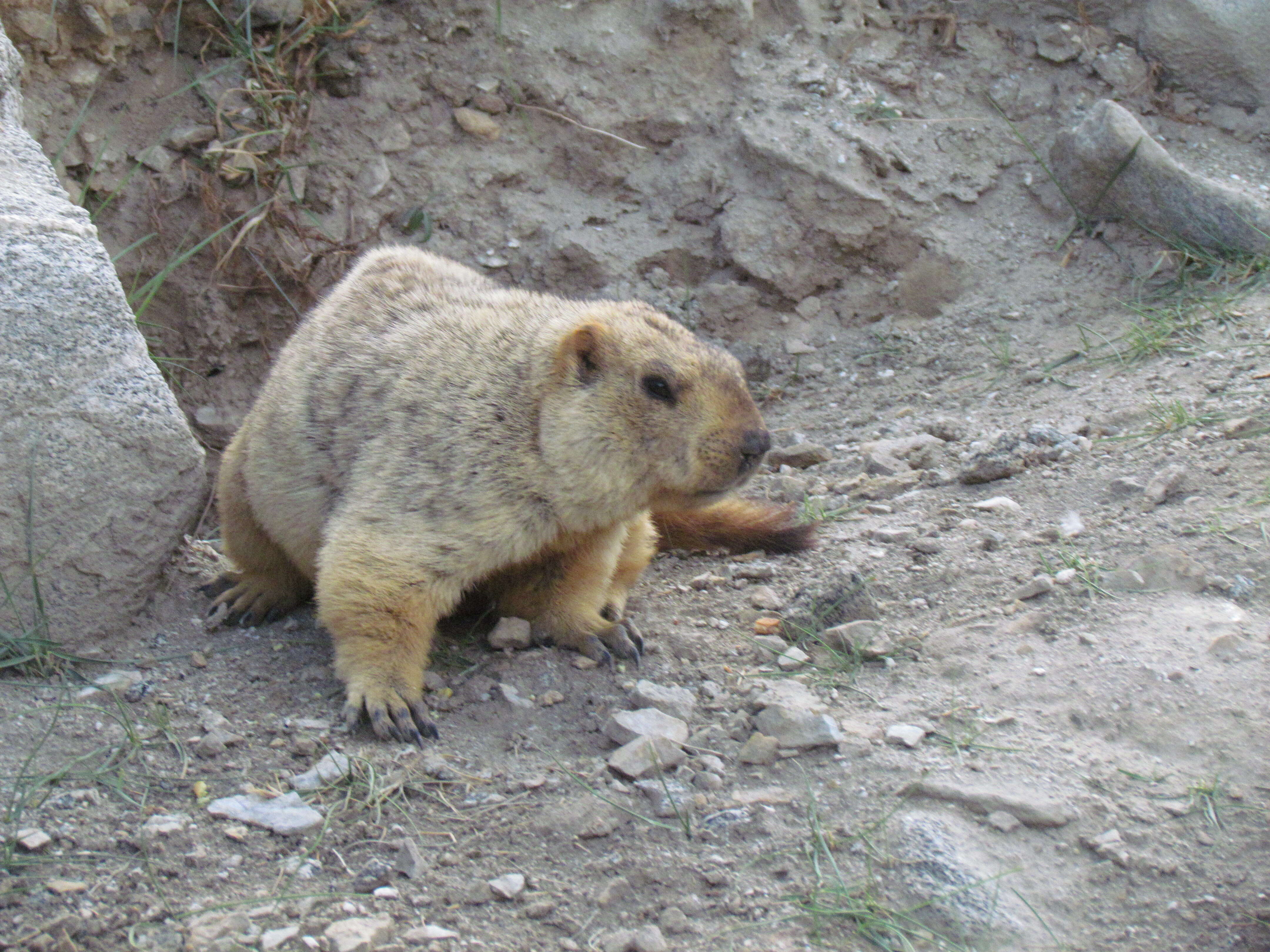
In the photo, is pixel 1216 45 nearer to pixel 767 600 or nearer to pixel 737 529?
pixel 737 529

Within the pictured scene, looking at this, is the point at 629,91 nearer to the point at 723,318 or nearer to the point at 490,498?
the point at 723,318

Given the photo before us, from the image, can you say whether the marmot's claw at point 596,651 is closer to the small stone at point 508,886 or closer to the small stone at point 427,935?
the small stone at point 508,886

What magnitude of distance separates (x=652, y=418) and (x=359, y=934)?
202 centimetres

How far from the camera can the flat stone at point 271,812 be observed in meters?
3.30

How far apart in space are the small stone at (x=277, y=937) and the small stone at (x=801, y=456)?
150 inches

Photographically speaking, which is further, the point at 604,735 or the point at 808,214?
the point at 808,214

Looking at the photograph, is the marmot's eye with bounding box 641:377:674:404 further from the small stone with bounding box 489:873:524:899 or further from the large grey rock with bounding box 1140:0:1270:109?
the large grey rock with bounding box 1140:0:1270:109

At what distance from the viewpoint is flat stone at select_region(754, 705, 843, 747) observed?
354 centimetres

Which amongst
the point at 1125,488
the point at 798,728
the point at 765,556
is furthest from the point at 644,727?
the point at 1125,488

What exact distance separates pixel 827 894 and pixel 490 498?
72.5 inches

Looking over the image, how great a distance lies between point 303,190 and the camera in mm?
6812

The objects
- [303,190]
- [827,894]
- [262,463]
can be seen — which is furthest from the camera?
[303,190]

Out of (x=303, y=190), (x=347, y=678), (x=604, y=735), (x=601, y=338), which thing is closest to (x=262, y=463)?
(x=347, y=678)

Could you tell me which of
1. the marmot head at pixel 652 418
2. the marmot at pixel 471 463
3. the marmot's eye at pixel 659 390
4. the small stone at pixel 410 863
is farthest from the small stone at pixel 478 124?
the small stone at pixel 410 863
